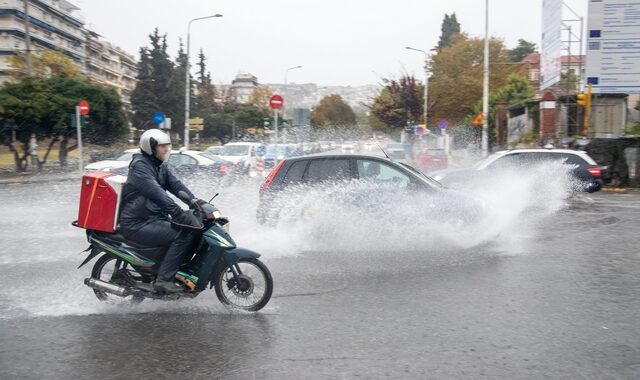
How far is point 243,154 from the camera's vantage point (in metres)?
27.5

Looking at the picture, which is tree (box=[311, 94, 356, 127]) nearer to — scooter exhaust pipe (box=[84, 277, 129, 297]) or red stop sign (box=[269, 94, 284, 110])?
red stop sign (box=[269, 94, 284, 110])

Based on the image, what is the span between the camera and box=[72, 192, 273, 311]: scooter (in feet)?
18.8

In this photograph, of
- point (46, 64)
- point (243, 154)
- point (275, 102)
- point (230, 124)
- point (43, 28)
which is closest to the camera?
point (275, 102)

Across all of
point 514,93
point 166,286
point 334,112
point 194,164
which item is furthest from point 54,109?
point 334,112

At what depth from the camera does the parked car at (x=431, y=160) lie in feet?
90.0

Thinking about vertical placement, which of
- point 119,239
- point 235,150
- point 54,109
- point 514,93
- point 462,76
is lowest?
point 119,239

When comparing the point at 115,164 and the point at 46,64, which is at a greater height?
the point at 46,64

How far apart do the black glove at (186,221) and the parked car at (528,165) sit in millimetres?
10826

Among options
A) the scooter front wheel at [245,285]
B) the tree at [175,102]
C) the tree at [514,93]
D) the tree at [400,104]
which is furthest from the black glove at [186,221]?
the tree at [175,102]

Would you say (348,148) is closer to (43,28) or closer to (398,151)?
(398,151)

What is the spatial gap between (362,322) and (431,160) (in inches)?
894

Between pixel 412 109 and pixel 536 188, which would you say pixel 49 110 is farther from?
pixel 412 109

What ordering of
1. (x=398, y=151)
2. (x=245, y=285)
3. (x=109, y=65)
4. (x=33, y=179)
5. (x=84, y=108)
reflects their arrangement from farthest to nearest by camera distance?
(x=109, y=65) → (x=398, y=151) → (x=84, y=108) → (x=33, y=179) → (x=245, y=285)

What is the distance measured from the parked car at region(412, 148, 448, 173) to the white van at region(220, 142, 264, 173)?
24.6ft
